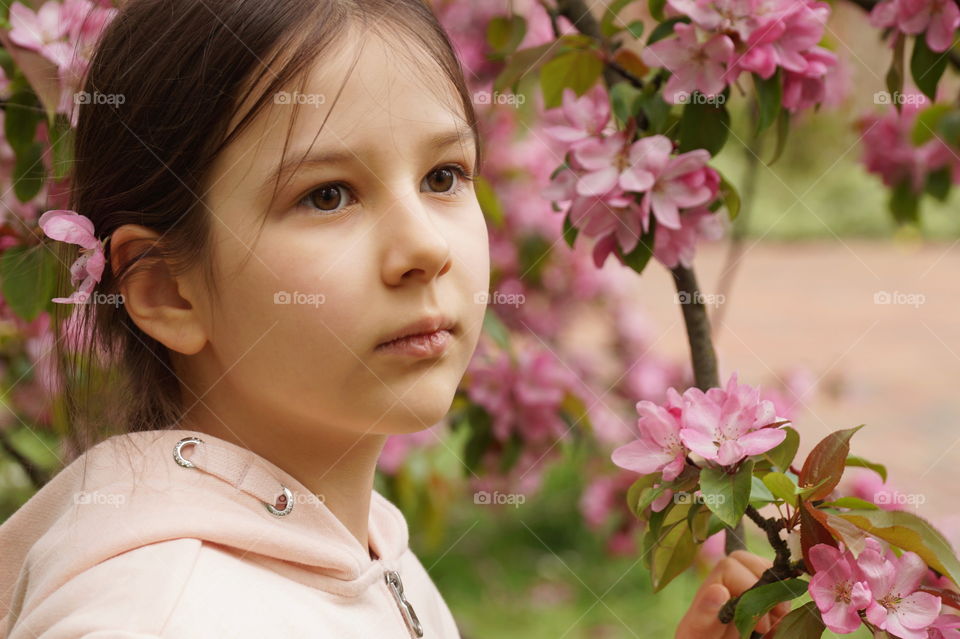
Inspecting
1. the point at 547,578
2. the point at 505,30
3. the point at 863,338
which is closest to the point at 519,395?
the point at 505,30

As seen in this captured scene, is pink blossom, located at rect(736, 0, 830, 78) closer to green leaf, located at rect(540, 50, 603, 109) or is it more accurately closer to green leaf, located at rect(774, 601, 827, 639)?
green leaf, located at rect(540, 50, 603, 109)

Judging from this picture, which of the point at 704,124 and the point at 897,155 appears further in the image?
the point at 897,155

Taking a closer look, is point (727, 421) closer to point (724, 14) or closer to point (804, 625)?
point (804, 625)

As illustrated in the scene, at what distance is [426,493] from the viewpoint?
224 cm

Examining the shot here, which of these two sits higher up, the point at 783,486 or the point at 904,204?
the point at 783,486

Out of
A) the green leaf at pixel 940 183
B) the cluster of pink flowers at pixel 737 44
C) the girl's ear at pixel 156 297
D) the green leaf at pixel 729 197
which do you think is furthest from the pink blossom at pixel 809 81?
the green leaf at pixel 940 183

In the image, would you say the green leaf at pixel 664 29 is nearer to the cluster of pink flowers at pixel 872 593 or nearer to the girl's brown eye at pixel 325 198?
the girl's brown eye at pixel 325 198

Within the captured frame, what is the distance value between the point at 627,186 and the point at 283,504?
1.59ft

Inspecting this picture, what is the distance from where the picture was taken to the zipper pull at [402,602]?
102 cm

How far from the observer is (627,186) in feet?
3.75

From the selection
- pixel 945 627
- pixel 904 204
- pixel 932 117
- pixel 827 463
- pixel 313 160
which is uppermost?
pixel 313 160

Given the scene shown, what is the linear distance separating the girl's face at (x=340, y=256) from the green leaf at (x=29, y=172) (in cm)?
50

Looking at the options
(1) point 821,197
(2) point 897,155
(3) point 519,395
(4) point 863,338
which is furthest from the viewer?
(1) point 821,197

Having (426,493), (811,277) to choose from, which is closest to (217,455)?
(426,493)
